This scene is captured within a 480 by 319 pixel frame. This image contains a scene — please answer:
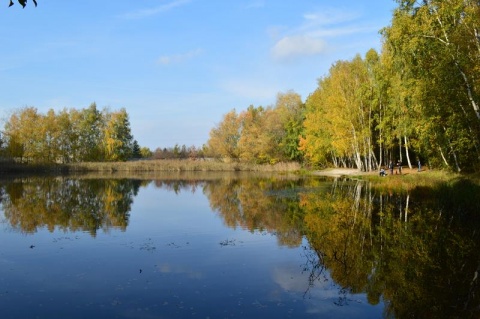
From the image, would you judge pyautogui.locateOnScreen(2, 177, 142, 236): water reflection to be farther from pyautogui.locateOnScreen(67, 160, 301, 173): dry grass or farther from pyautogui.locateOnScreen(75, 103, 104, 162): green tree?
pyautogui.locateOnScreen(75, 103, 104, 162): green tree

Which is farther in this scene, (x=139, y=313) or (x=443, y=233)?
(x=443, y=233)

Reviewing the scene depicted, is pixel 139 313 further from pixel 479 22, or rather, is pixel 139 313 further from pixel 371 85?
pixel 371 85

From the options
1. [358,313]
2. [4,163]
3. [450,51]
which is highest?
[450,51]

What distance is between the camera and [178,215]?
24312 millimetres

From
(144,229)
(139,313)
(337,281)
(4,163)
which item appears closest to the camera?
Result: (139,313)

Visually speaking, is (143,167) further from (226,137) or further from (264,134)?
(264,134)

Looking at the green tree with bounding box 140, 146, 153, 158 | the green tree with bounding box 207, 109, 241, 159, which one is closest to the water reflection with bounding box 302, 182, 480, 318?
the green tree with bounding box 207, 109, 241, 159

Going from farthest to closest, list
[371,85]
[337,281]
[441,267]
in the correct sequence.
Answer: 1. [371,85]
2. [441,267]
3. [337,281]

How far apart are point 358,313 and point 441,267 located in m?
4.61

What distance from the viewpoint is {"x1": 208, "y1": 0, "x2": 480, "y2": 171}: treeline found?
23.6m

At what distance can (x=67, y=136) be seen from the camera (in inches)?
3342

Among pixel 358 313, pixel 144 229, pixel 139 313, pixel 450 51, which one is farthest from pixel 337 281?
pixel 450 51

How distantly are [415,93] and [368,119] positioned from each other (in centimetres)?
2505

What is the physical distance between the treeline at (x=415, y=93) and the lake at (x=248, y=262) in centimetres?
531
